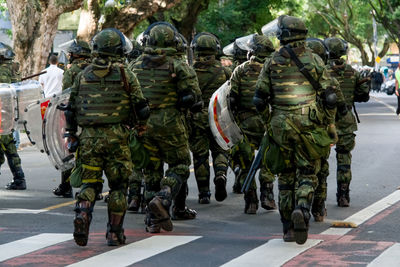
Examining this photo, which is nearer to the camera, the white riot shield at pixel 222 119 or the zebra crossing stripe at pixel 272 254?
the zebra crossing stripe at pixel 272 254

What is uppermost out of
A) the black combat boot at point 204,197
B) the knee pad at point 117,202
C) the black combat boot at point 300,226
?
the knee pad at point 117,202

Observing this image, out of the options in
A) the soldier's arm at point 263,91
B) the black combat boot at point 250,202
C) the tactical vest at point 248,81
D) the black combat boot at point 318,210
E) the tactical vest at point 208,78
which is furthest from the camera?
the tactical vest at point 208,78

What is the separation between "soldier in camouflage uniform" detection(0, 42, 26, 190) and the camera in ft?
44.2

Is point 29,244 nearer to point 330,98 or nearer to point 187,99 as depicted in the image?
point 187,99

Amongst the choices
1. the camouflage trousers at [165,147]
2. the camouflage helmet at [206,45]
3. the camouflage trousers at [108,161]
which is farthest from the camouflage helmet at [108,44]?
the camouflage helmet at [206,45]

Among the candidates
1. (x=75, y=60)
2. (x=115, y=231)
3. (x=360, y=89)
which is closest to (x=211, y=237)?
(x=115, y=231)

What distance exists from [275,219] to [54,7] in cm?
1650

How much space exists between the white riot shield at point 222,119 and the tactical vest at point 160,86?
128cm

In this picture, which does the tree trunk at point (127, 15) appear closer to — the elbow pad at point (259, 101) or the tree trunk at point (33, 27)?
the tree trunk at point (33, 27)

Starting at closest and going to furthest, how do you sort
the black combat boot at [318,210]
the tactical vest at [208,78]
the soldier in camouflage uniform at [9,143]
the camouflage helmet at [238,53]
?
the black combat boot at [318,210] → the tactical vest at [208,78] → the camouflage helmet at [238,53] → the soldier in camouflage uniform at [9,143]

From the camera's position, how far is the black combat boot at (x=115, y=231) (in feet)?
28.7

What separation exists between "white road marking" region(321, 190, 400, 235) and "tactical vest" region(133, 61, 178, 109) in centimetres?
206

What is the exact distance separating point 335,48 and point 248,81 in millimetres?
1079

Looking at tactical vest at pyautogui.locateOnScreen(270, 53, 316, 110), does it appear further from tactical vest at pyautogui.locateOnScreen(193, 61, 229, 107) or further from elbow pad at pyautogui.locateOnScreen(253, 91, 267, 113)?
tactical vest at pyautogui.locateOnScreen(193, 61, 229, 107)
